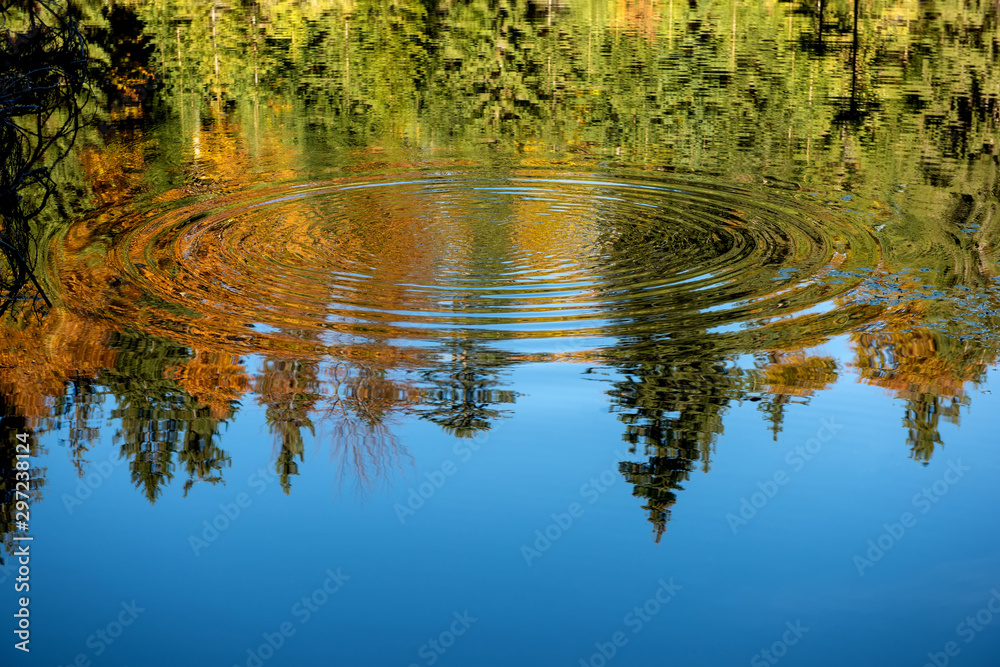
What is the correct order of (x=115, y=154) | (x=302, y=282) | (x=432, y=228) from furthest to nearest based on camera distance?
(x=115, y=154) → (x=432, y=228) → (x=302, y=282)

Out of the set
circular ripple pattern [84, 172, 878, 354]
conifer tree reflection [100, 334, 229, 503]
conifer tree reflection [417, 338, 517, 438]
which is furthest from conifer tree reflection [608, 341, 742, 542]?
conifer tree reflection [100, 334, 229, 503]

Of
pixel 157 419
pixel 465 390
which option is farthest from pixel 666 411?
pixel 157 419

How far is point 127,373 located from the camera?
663 cm

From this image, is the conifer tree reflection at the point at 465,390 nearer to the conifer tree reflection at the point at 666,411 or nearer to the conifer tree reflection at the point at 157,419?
the conifer tree reflection at the point at 666,411

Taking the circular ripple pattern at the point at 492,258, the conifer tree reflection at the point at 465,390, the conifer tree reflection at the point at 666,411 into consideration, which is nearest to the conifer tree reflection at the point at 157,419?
the circular ripple pattern at the point at 492,258

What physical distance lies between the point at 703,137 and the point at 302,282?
23.0ft

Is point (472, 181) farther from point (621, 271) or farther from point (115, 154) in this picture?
point (115, 154)

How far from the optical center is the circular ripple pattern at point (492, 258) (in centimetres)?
725

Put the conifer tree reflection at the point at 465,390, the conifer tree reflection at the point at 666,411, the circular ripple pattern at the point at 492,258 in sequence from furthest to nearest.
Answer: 1. the circular ripple pattern at the point at 492,258
2. the conifer tree reflection at the point at 465,390
3. the conifer tree reflection at the point at 666,411

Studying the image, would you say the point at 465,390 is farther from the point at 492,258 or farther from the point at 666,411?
the point at 492,258

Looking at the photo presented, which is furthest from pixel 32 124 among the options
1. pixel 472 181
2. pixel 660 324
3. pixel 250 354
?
pixel 660 324

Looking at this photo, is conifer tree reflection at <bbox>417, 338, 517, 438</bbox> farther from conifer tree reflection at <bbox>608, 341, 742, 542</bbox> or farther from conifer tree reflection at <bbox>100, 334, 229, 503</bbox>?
conifer tree reflection at <bbox>100, 334, 229, 503</bbox>

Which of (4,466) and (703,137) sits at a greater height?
(703,137)

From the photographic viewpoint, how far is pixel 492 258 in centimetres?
845
